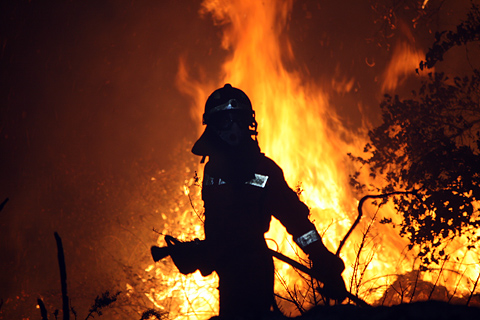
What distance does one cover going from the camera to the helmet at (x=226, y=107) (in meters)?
4.44

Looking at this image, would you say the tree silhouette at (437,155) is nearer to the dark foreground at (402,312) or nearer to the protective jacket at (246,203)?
the protective jacket at (246,203)

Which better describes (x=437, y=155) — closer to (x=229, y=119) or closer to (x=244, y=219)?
(x=229, y=119)

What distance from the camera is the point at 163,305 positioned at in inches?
1978

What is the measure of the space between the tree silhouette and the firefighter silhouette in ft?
11.5

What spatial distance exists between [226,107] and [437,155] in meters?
5.49

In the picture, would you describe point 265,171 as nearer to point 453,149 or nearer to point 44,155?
point 453,149

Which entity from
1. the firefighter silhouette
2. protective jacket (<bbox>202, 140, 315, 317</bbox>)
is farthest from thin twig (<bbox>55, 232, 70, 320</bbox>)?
protective jacket (<bbox>202, 140, 315, 317</bbox>)

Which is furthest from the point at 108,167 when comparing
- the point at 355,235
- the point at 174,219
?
the point at 355,235

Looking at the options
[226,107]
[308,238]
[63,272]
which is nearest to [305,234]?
[308,238]

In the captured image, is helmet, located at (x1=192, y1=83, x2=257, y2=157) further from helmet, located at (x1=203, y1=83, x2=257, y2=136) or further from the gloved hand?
the gloved hand

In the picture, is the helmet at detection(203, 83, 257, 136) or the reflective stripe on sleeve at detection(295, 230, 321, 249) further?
the helmet at detection(203, 83, 257, 136)

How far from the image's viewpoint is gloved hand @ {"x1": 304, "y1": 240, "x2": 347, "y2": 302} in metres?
3.66

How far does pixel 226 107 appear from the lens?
14.5 ft

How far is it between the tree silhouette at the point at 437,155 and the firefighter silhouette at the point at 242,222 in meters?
3.51
